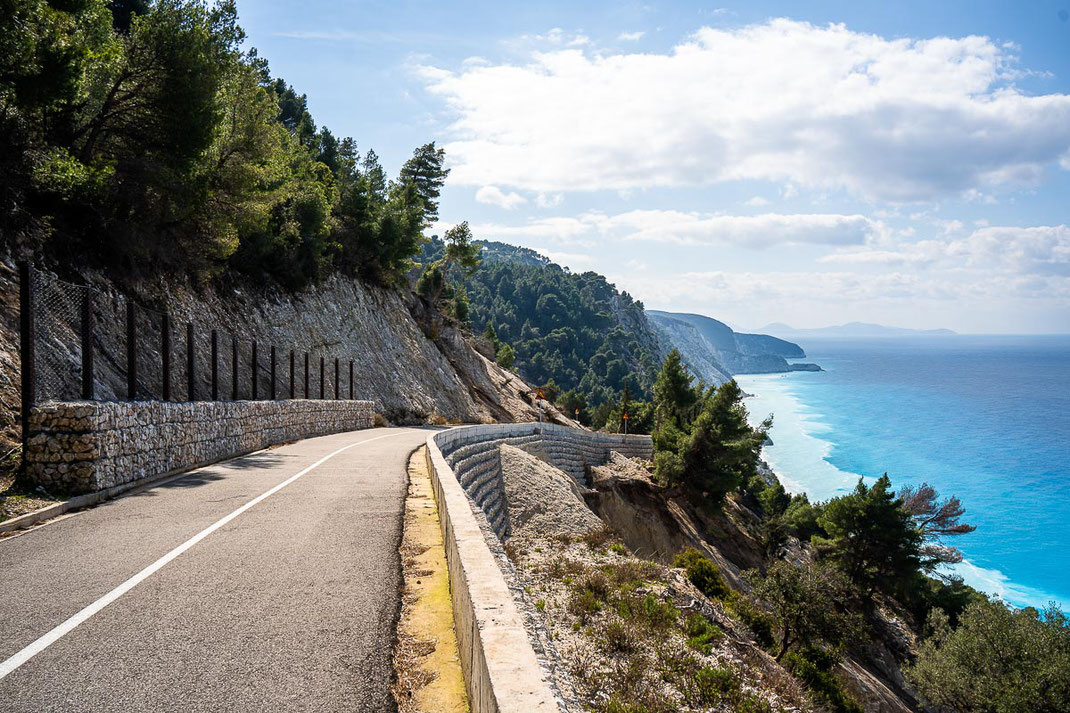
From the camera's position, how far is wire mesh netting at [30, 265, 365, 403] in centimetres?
1255

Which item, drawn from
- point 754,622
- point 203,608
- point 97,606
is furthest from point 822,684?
point 97,606

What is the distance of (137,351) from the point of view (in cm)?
1862

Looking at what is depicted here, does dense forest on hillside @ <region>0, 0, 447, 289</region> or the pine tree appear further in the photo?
the pine tree

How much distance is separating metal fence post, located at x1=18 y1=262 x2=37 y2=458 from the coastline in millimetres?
49738

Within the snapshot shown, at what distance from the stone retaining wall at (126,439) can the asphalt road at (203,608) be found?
898mm

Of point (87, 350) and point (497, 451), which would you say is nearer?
point (87, 350)

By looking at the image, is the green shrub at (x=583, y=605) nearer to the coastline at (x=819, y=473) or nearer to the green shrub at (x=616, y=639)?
the green shrub at (x=616, y=639)

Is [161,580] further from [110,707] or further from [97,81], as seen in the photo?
[97,81]

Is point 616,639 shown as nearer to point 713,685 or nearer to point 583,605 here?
point 583,605

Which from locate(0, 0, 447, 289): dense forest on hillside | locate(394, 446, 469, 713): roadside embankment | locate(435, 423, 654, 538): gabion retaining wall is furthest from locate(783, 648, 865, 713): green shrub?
locate(0, 0, 447, 289): dense forest on hillside

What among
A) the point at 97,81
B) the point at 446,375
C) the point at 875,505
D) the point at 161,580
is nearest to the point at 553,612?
the point at 161,580

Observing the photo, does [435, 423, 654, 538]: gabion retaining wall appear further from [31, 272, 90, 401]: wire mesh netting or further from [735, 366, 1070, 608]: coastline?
[735, 366, 1070, 608]: coastline

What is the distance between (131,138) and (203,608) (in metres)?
19.8

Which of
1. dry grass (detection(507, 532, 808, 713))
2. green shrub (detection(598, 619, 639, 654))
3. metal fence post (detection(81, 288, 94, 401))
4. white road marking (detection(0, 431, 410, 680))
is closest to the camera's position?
white road marking (detection(0, 431, 410, 680))
